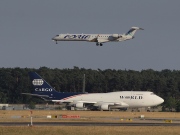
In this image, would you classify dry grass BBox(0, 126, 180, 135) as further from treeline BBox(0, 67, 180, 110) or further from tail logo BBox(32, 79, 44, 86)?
treeline BBox(0, 67, 180, 110)

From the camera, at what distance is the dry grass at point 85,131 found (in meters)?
57.2

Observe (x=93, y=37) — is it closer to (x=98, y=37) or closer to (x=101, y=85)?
(x=98, y=37)

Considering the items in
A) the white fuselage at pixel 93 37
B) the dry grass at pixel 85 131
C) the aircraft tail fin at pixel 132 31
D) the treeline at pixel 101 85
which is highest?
the aircraft tail fin at pixel 132 31

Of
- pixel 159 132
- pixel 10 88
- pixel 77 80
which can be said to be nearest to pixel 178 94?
pixel 77 80

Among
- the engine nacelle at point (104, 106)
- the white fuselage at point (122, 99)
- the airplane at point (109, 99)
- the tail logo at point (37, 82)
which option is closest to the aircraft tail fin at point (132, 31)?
the airplane at point (109, 99)

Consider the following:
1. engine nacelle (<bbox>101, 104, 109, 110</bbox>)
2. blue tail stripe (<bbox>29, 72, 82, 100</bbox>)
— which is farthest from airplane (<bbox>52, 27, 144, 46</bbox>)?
engine nacelle (<bbox>101, 104, 109, 110</bbox>)

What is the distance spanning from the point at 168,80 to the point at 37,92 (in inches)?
2286

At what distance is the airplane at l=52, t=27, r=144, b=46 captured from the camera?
457 feet

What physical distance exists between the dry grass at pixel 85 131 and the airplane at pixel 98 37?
75300mm

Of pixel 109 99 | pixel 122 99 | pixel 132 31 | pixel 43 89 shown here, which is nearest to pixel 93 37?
pixel 132 31

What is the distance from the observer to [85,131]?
59.0 metres

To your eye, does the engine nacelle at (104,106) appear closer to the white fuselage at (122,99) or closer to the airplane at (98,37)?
the white fuselage at (122,99)

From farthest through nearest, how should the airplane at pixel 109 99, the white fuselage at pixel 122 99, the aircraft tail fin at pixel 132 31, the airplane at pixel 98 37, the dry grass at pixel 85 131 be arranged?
the aircraft tail fin at pixel 132 31, the airplane at pixel 98 37, the airplane at pixel 109 99, the white fuselage at pixel 122 99, the dry grass at pixel 85 131

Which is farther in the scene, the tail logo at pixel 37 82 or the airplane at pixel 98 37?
the airplane at pixel 98 37
